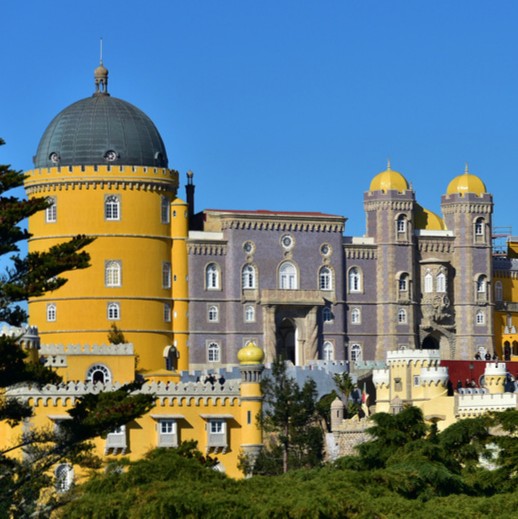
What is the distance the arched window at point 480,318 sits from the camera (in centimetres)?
11481

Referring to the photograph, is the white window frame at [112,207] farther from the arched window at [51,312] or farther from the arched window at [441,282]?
the arched window at [441,282]

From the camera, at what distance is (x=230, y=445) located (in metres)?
87.6

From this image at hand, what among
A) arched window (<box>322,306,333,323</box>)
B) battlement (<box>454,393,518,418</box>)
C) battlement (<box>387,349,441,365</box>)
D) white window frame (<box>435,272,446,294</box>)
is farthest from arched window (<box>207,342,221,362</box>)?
battlement (<box>454,393,518,418</box>)

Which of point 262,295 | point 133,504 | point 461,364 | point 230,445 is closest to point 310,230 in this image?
point 262,295

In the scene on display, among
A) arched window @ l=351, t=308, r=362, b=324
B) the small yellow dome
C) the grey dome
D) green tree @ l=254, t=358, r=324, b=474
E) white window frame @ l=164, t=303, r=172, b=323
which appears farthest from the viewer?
arched window @ l=351, t=308, r=362, b=324

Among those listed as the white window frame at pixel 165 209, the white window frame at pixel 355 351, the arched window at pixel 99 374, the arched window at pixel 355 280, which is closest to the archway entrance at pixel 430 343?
the white window frame at pixel 355 351

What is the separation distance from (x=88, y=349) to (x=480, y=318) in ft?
90.8

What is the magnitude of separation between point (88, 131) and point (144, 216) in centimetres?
497

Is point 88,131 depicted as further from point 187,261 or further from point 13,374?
point 13,374

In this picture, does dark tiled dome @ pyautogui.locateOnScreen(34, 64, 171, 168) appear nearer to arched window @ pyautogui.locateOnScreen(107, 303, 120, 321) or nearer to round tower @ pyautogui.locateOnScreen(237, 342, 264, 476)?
arched window @ pyautogui.locateOnScreen(107, 303, 120, 321)

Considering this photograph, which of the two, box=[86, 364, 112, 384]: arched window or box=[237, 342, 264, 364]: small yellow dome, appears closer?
box=[237, 342, 264, 364]: small yellow dome

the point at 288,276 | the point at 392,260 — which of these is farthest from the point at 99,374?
the point at 392,260

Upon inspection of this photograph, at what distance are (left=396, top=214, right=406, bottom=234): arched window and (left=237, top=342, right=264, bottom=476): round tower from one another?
2414cm

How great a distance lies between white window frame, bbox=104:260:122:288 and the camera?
104500mm
